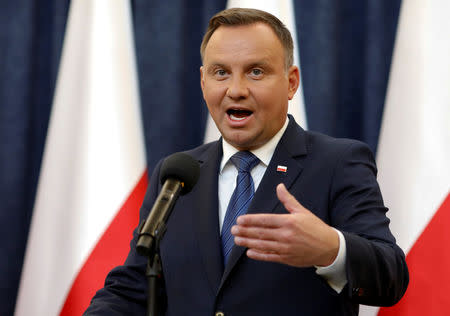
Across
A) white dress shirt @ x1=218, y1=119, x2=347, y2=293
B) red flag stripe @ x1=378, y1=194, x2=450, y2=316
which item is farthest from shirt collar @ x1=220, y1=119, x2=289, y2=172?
red flag stripe @ x1=378, y1=194, x2=450, y2=316

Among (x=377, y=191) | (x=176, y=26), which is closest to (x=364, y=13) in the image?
(x=176, y=26)

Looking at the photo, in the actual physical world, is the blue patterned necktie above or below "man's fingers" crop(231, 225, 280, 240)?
below

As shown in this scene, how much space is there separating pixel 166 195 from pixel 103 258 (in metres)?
1.47

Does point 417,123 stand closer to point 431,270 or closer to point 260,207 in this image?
point 431,270

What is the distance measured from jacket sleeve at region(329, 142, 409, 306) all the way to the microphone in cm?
44

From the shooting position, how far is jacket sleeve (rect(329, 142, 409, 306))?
4.37ft

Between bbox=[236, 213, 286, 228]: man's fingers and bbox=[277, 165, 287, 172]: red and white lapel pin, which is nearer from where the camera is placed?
bbox=[236, 213, 286, 228]: man's fingers

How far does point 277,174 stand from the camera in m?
1.68

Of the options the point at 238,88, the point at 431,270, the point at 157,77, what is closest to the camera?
the point at 238,88

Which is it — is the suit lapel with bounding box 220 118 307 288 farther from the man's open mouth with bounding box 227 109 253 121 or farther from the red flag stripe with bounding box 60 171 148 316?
the red flag stripe with bounding box 60 171 148 316

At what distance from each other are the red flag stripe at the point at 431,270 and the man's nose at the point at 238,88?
1069 millimetres

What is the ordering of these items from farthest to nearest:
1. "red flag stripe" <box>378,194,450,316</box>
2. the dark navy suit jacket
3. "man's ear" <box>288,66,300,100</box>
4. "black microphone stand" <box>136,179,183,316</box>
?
"red flag stripe" <box>378,194,450,316</box> < "man's ear" <box>288,66,300,100</box> < the dark navy suit jacket < "black microphone stand" <box>136,179,183,316</box>

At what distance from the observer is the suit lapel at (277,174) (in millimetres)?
1547

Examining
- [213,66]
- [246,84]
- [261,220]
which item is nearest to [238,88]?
[246,84]
